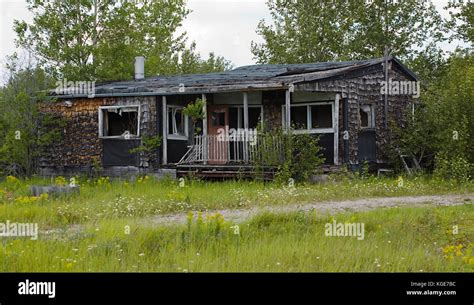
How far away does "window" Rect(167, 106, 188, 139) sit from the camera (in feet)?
72.2

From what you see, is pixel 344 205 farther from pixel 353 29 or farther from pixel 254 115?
pixel 353 29

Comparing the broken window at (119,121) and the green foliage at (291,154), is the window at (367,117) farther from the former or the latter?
the broken window at (119,121)

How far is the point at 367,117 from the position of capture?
74.3 feet

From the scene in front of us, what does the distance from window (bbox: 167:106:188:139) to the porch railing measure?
64cm

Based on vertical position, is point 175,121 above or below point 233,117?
below

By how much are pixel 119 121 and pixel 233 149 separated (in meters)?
4.27

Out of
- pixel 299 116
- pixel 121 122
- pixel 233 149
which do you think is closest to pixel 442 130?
pixel 299 116

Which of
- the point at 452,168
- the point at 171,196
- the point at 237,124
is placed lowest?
the point at 171,196

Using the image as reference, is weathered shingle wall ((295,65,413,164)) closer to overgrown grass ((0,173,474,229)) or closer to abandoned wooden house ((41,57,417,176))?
abandoned wooden house ((41,57,417,176))

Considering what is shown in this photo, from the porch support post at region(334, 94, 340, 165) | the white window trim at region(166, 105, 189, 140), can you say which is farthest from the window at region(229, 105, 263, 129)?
the porch support post at region(334, 94, 340, 165)

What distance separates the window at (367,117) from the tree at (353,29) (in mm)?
14198

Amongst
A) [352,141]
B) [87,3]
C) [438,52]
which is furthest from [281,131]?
[438,52]

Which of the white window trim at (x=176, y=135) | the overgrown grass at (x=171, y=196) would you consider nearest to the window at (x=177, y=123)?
the white window trim at (x=176, y=135)

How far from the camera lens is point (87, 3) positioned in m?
30.1
